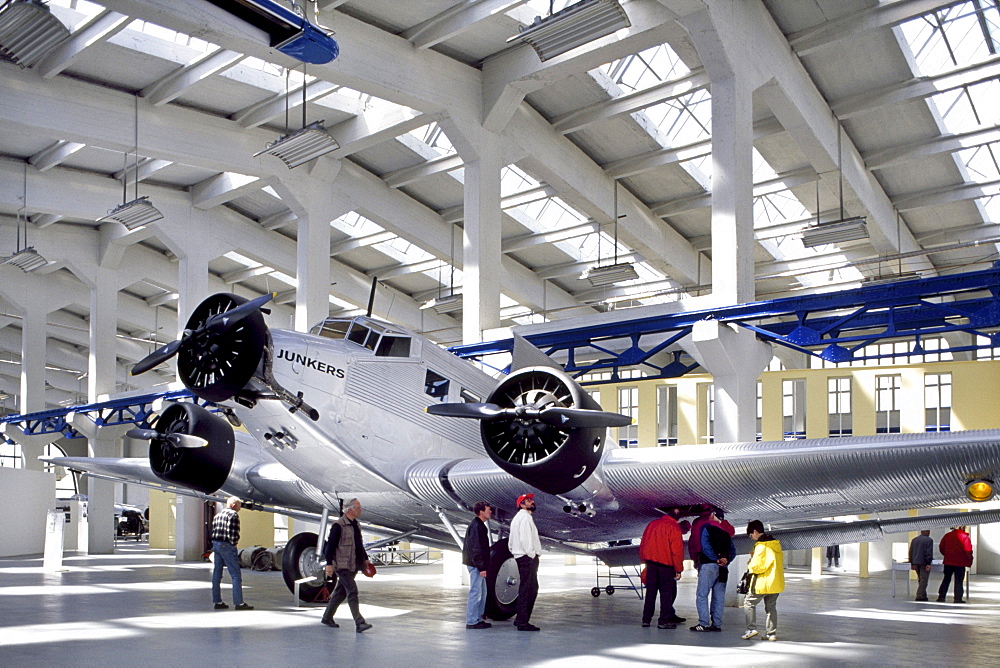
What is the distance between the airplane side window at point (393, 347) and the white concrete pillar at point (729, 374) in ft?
19.7

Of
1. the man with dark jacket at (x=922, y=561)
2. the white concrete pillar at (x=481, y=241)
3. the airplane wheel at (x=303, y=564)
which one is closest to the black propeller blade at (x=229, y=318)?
the airplane wheel at (x=303, y=564)

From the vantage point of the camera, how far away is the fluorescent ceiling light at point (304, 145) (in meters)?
17.1

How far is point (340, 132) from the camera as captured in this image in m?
23.2

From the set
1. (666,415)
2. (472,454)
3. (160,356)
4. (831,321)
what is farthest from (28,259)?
(666,415)

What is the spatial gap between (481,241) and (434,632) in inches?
429

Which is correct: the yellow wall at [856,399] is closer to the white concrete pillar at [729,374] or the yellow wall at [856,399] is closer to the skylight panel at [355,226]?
the white concrete pillar at [729,374]

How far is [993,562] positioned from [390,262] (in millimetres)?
22453

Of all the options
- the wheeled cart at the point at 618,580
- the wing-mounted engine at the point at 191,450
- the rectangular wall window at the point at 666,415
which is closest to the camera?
the wing-mounted engine at the point at 191,450

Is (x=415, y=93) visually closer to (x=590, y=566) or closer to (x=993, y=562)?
(x=590, y=566)

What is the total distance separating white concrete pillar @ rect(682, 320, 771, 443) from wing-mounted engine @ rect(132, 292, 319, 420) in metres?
8.31

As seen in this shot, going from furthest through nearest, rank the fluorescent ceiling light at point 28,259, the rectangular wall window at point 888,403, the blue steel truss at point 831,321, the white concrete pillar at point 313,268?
the rectangular wall window at point 888,403 → the fluorescent ceiling light at point 28,259 → the white concrete pillar at point 313,268 → the blue steel truss at point 831,321

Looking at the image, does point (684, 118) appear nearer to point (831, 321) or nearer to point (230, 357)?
point (831, 321)

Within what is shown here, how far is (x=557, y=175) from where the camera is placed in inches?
906

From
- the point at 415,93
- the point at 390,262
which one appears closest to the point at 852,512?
the point at 415,93
